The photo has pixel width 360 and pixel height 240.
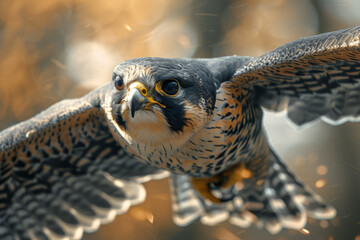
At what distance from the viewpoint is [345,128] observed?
8562 mm

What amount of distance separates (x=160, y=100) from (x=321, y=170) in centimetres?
A: 890

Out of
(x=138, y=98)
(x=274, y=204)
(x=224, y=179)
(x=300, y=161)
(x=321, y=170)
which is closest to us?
(x=138, y=98)

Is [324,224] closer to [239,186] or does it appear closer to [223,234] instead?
[223,234]

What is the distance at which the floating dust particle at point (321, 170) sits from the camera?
9.81 m

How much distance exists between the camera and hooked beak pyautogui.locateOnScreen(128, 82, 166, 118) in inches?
73.5

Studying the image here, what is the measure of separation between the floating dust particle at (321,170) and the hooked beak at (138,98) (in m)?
8.70

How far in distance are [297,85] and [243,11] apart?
6.66 meters

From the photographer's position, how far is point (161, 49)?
9031 millimetres

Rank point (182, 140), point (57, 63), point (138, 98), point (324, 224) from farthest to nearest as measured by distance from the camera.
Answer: point (324, 224)
point (57, 63)
point (182, 140)
point (138, 98)

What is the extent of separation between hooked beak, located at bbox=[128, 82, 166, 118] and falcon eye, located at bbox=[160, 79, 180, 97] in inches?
3.4

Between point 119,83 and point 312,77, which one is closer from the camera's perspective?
point 119,83

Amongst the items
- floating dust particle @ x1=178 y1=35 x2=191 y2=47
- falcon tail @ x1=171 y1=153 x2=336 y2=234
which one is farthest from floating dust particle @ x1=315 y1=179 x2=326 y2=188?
falcon tail @ x1=171 y1=153 x2=336 y2=234

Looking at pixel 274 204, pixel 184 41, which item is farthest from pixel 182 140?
pixel 184 41

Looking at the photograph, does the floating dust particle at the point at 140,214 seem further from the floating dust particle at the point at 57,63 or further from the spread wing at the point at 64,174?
the spread wing at the point at 64,174
